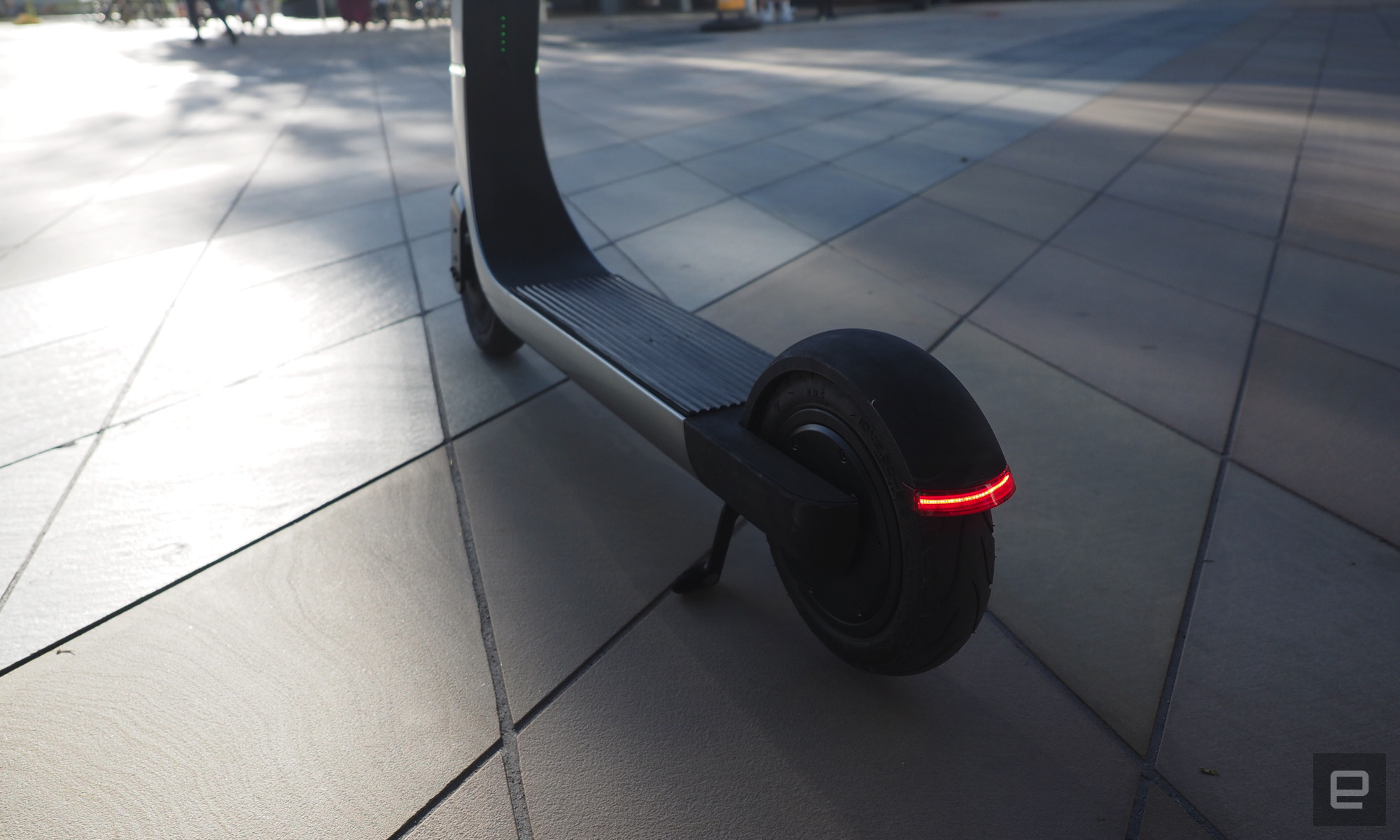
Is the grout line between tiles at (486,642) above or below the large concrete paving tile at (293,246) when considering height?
below

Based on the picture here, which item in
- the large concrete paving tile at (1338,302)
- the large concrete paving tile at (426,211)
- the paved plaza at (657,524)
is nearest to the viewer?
the paved plaza at (657,524)

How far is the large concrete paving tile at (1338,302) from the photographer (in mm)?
3170

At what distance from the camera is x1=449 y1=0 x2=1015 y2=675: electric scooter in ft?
4.69

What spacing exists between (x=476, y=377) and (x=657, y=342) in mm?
975

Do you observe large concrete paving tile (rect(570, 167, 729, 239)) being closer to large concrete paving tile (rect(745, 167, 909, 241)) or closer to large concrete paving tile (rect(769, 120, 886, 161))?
large concrete paving tile (rect(745, 167, 909, 241))

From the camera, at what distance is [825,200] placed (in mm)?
4988

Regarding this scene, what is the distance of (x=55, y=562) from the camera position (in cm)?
207

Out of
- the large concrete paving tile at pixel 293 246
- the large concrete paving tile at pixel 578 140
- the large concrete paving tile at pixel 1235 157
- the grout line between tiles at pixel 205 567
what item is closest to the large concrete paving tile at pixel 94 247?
the large concrete paving tile at pixel 293 246

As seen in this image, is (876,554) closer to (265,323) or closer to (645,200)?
(265,323)

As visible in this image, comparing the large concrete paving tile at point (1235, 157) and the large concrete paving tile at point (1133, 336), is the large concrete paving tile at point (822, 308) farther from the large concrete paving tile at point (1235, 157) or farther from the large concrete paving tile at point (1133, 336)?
the large concrete paving tile at point (1235, 157)

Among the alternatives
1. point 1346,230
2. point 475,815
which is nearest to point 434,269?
point 475,815

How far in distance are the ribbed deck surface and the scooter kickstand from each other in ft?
0.93

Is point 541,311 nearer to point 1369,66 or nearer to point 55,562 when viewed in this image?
point 55,562

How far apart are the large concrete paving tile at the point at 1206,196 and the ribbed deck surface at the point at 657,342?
3614mm
